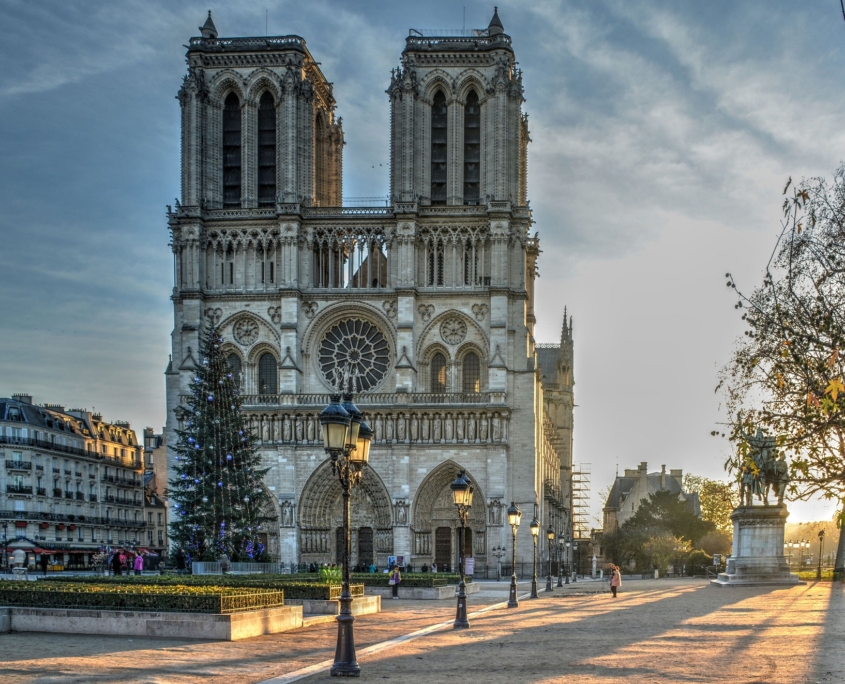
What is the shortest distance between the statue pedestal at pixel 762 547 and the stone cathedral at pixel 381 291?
18181mm

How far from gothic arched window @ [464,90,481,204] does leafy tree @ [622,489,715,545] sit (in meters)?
33.2

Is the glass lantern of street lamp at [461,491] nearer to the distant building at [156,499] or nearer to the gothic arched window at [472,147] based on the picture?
the gothic arched window at [472,147]

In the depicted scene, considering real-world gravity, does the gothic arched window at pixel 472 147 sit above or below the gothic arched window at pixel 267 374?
above

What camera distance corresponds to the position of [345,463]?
17.0 metres

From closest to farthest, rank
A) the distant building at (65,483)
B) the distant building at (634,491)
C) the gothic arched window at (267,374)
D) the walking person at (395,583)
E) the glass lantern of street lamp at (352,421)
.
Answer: the glass lantern of street lamp at (352,421), the walking person at (395,583), the gothic arched window at (267,374), the distant building at (65,483), the distant building at (634,491)

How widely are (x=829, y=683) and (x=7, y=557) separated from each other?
57.5 metres

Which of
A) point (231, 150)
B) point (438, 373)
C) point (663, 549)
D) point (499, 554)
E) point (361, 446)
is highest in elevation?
point (231, 150)

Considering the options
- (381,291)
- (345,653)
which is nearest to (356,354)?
(381,291)

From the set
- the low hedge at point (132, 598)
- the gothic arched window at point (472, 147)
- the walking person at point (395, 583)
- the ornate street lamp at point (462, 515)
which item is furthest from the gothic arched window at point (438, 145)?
the low hedge at point (132, 598)

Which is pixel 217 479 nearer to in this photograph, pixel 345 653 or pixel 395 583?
pixel 395 583

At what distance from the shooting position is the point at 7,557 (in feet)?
211

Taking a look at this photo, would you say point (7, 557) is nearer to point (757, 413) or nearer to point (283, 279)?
point (283, 279)

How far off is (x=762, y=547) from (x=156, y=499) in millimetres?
59207

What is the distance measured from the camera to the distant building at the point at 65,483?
7012cm
